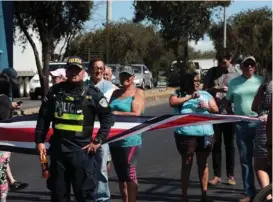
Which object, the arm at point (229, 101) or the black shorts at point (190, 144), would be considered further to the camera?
the arm at point (229, 101)

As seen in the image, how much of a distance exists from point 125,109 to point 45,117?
129 centimetres

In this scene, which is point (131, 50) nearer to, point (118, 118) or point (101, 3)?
point (101, 3)

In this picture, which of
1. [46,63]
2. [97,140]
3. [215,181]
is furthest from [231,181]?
[46,63]

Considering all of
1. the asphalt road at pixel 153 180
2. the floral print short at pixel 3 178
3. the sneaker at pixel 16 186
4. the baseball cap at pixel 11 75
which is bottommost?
the asphalt road at pixel 153 180

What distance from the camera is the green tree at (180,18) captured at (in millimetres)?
46406

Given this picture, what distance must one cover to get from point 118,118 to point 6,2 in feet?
50.0

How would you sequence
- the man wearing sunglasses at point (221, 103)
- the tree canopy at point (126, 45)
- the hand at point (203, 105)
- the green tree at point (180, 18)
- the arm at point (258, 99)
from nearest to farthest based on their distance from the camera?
the arm at point (258, 99)
the hand at point (203, 105)
the man wearing sunglasses at point (221, 103)
the tree canopy at point (126, 45)
the green tree at point (180, 18)

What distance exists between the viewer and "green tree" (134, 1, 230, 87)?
46406mm

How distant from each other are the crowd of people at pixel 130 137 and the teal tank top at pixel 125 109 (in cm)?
1

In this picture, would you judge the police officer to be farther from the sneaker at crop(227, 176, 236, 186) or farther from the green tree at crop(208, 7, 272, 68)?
the green tree at crop(208, 7, 272, 68)

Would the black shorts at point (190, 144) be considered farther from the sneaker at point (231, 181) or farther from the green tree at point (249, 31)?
the green tree at point (249, 31)

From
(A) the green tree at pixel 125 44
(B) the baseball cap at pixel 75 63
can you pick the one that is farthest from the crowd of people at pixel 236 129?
(A) the green tree at pixel 125 44

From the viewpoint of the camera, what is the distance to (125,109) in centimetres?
747

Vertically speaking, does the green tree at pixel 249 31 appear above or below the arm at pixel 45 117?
above
